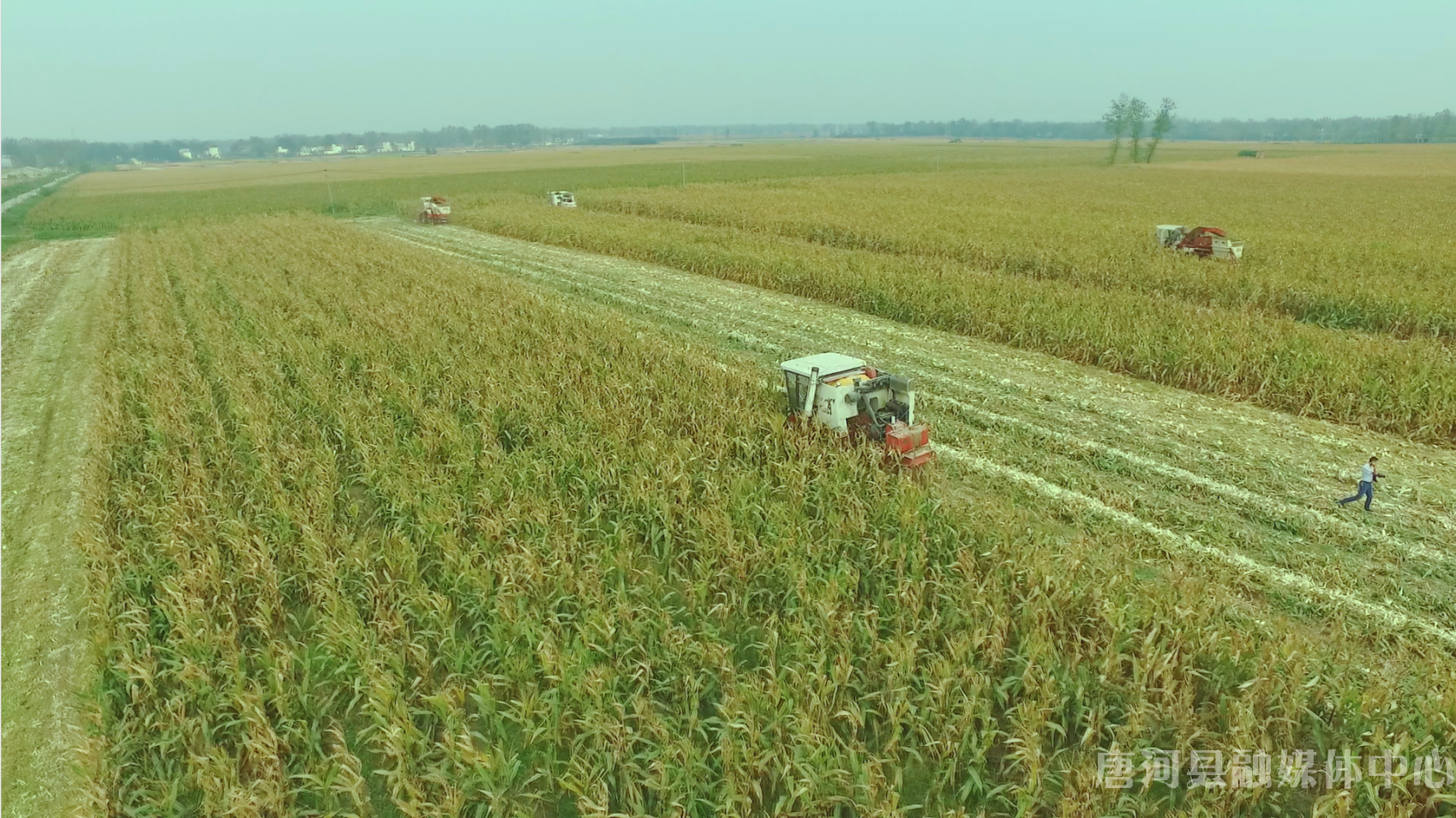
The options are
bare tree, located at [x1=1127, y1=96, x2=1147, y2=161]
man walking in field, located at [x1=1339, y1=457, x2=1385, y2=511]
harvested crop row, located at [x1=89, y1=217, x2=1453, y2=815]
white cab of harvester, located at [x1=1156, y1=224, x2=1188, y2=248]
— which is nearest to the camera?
harvested crop row, located at [x1=89, y1=217, x2=1453, y2=815]

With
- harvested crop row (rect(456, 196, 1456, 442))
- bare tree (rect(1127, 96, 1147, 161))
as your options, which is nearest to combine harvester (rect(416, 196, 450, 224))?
harvested crop row (rect(456, 196, 1456, 442))

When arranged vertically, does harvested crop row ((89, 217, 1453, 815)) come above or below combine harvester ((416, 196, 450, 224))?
below

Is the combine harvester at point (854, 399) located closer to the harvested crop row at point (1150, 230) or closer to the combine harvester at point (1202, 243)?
the harvested crop row at point (1150, 230)

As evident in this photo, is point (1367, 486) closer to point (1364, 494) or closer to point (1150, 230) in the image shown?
point (1364, 494)

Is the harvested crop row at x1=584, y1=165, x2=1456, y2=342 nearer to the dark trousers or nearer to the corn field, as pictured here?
the corn field

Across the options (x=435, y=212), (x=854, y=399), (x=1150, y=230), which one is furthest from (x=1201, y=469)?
(x=435, y=212)

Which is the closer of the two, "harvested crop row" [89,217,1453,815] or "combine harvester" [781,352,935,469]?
"harvested crop row" [89,217,1453,815]

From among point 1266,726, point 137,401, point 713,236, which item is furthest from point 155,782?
Result: point 713,236

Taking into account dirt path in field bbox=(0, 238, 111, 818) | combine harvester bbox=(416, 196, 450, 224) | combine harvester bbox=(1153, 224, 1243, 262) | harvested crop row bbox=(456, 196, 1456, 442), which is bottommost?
dirt path in field bbox=(0, 238, 111, 818)

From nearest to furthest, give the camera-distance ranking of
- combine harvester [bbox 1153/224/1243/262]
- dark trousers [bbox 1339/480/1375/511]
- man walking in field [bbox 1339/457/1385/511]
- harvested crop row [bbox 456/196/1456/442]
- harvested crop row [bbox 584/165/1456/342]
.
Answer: man walking in field [bbox 1339/457/1385/511]
dark trousers [bbox 1339/480/1375/511]
harvested crop row [bbox 456/196/1456/442]
harvested crop row [bbox 584/165/1456/342]
combine harvester [bbox 1153/224/1243/262]
